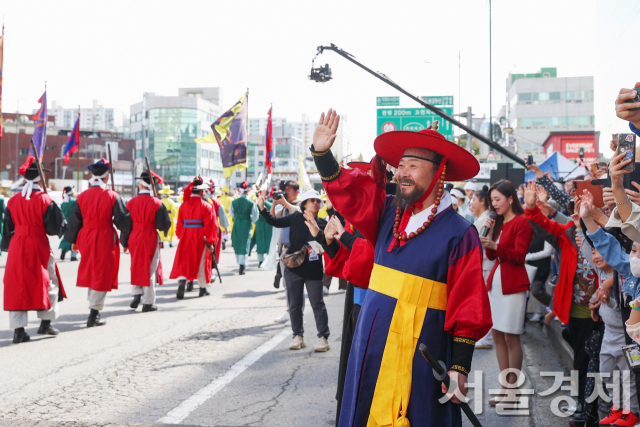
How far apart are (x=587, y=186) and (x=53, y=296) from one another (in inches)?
252

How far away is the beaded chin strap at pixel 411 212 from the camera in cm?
302

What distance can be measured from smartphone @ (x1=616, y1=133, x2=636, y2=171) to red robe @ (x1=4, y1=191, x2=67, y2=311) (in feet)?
22.1

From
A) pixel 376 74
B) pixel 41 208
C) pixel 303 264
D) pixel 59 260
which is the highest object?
pixel 376 74

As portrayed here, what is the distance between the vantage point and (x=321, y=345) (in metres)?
7.13

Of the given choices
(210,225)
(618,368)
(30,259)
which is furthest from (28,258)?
(618,368)

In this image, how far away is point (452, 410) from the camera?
2855mm

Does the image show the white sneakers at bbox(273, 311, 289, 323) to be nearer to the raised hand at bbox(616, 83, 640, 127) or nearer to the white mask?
the white mask

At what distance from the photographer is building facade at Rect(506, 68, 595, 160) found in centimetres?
7731

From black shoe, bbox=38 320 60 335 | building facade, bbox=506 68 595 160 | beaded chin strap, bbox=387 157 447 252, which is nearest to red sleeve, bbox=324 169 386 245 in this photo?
beaded chin strap, bbox=387 157 447 252

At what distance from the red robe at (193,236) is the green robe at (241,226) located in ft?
10.6

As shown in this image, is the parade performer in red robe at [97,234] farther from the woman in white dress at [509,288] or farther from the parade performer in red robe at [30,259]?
the woman in white dress at [509,288]

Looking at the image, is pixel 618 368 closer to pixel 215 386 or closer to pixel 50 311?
pixel 215 386

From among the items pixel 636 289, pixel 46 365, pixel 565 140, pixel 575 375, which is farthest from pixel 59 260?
pixel 565 140

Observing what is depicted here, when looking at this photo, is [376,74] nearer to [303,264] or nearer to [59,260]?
[303,264]
